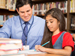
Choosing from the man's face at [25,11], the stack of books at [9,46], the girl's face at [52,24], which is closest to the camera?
the stack of books at [9,46]

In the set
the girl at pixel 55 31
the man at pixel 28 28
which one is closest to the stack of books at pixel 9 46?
the girl at pixel 55 31

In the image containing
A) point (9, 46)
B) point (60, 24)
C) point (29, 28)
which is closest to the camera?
point (9, 46)

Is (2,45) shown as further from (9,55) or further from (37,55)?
(37,55)

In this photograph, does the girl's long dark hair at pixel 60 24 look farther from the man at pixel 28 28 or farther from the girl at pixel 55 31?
the man at pixel 28 28

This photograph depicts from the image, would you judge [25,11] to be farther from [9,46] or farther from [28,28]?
[9,46]

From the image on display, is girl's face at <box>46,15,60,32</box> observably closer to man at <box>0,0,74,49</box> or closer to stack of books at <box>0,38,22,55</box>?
man at <box>0,0,74,49</box>

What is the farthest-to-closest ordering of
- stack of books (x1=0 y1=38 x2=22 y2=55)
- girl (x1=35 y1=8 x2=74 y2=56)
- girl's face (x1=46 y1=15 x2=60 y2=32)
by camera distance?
1. girl's face (x1=46 y1=15 x2=60 y2=32)
2. girl (x1=35 y1=8 x2=74 y2=56)
3. stack of books (x1=0 y1=38 x2=22 y2=55)

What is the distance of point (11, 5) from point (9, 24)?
130 centimetres

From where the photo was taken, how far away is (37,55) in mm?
699

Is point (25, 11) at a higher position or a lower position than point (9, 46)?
higher

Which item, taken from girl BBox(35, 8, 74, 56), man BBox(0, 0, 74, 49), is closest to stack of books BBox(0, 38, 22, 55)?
girl BBox(35, 8, 74, 56)

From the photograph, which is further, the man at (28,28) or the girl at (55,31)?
the man at (28,28)

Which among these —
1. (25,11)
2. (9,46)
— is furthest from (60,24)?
(9,46)

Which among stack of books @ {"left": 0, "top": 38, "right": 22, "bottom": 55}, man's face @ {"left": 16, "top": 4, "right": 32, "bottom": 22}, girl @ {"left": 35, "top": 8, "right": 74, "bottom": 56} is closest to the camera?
stack of books @ {"left": 0, "top": 38, "right": 22, "bottom": 55}
